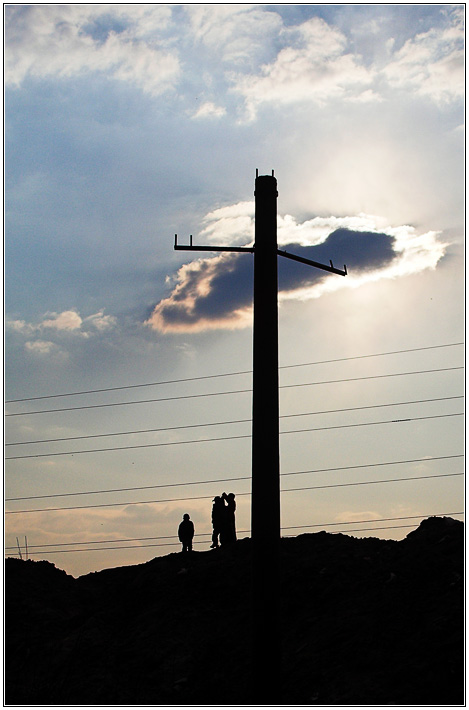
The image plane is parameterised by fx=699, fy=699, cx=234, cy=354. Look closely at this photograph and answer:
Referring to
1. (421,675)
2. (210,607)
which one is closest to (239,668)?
(210,607)

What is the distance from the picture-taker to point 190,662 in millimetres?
17094

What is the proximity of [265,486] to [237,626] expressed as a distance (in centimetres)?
1004

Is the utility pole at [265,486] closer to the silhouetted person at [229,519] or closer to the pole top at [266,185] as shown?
the pole top at [266,185]

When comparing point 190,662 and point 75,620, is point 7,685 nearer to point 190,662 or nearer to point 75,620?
point 75,620

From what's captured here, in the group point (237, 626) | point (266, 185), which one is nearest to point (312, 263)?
point (266, 185)

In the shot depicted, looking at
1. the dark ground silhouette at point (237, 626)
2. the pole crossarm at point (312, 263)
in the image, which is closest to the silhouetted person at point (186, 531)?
the dark ground silhouette at point (237, 626)

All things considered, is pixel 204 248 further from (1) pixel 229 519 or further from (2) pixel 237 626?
(1) pixel 229 519

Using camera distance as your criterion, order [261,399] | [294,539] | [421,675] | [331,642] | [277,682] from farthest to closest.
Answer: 1. [294,539]
2. [331,642]
3. [421,675]
4. [261,399]
5. [277,682]

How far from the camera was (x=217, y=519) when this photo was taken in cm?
2312

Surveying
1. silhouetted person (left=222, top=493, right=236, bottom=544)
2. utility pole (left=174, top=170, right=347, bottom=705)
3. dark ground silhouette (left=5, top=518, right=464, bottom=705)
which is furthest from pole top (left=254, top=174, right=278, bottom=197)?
silhouetted person (left=222, top=493, right=236, bottom=544)

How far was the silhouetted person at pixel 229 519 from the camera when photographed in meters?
22.7

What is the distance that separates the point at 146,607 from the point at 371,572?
6.59m

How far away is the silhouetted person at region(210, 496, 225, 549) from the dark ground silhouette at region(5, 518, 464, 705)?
80cm

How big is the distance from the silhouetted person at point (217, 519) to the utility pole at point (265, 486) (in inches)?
507
